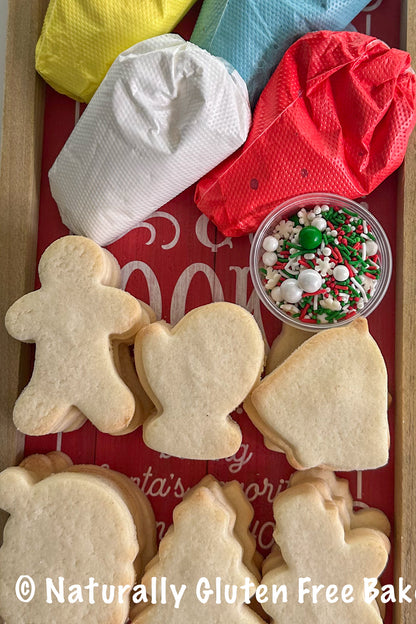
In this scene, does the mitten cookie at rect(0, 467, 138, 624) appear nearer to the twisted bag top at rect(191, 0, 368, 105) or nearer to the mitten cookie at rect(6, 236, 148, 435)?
the mitten cookie at rect(6, 236, 148, 435)

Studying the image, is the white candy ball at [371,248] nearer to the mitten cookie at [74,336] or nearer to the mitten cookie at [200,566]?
the mitten cookie at [74,336]

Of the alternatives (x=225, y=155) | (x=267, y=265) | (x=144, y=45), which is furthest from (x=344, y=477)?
(x=144, y=45)

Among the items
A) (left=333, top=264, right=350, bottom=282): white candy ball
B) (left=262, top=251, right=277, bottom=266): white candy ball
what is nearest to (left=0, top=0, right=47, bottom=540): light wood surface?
(left=262, top=251, right=277, bottom=266): white candy ball

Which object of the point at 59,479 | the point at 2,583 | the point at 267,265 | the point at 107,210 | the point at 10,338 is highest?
the point at 107,210

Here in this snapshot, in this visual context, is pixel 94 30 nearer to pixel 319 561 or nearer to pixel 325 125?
pixel 325 125

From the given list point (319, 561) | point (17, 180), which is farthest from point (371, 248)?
point (17, 180)

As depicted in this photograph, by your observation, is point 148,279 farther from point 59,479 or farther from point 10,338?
point 59,479
